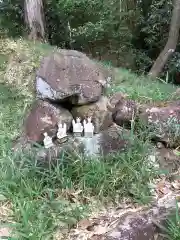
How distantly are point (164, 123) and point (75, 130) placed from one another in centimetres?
98

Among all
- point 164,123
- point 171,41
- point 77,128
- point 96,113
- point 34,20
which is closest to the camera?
point 77,128

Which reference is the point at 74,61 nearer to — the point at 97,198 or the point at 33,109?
the point at 33,109

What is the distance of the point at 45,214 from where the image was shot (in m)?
2.54

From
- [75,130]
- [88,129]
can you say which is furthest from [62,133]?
[88,129]

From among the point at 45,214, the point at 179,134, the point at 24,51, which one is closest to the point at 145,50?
the point at 24,51

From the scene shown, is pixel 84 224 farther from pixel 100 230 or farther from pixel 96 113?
pixel 96 113

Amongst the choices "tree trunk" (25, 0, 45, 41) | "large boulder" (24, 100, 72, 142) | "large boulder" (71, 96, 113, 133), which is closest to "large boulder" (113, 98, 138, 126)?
"large boulder" (71, 96, 113, 133)

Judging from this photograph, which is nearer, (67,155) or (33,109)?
(67,155)

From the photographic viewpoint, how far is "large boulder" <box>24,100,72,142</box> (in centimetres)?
316

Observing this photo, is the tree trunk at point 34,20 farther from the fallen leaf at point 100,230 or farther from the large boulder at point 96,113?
the fallen leaf at point 100,230

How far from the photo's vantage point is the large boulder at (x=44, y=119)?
3158mm

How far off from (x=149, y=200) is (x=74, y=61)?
150 cm

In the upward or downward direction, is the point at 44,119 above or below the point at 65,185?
above

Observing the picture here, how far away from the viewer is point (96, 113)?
331 cm
